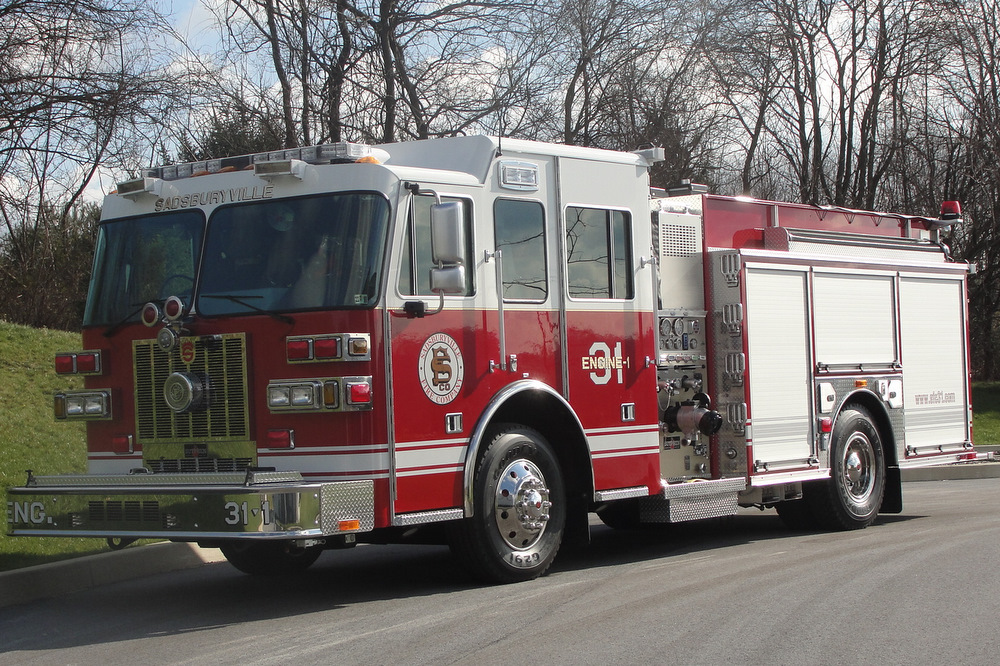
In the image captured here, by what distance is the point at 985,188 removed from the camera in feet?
92.8

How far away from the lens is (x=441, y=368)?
805 centimetres

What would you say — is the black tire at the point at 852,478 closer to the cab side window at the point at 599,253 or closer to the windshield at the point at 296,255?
the cab side window at the point at 599,253

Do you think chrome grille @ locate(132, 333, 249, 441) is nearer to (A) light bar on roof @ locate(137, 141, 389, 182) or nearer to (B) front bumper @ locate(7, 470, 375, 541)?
(B) front bumper @ locate(7, 470, 375, 541)

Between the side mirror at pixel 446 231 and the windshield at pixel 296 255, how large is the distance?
12.5 inches

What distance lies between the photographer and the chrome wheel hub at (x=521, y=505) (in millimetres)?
8391

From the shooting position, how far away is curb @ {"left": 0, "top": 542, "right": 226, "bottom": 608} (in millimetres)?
8562

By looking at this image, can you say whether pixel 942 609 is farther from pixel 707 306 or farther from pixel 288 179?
pixel 288 179

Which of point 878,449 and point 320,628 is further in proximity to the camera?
point 878,449

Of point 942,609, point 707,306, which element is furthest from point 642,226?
point 942,609

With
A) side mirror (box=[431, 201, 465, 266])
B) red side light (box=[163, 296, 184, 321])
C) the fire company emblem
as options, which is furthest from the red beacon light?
side mirror (box=[431, 201, 465, 266])

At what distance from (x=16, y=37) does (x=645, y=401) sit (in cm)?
973

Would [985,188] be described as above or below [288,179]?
above

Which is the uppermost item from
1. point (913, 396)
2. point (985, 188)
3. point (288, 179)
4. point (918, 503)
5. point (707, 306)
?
point (985, 188)

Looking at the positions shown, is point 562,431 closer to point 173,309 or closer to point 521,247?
point 521,247
